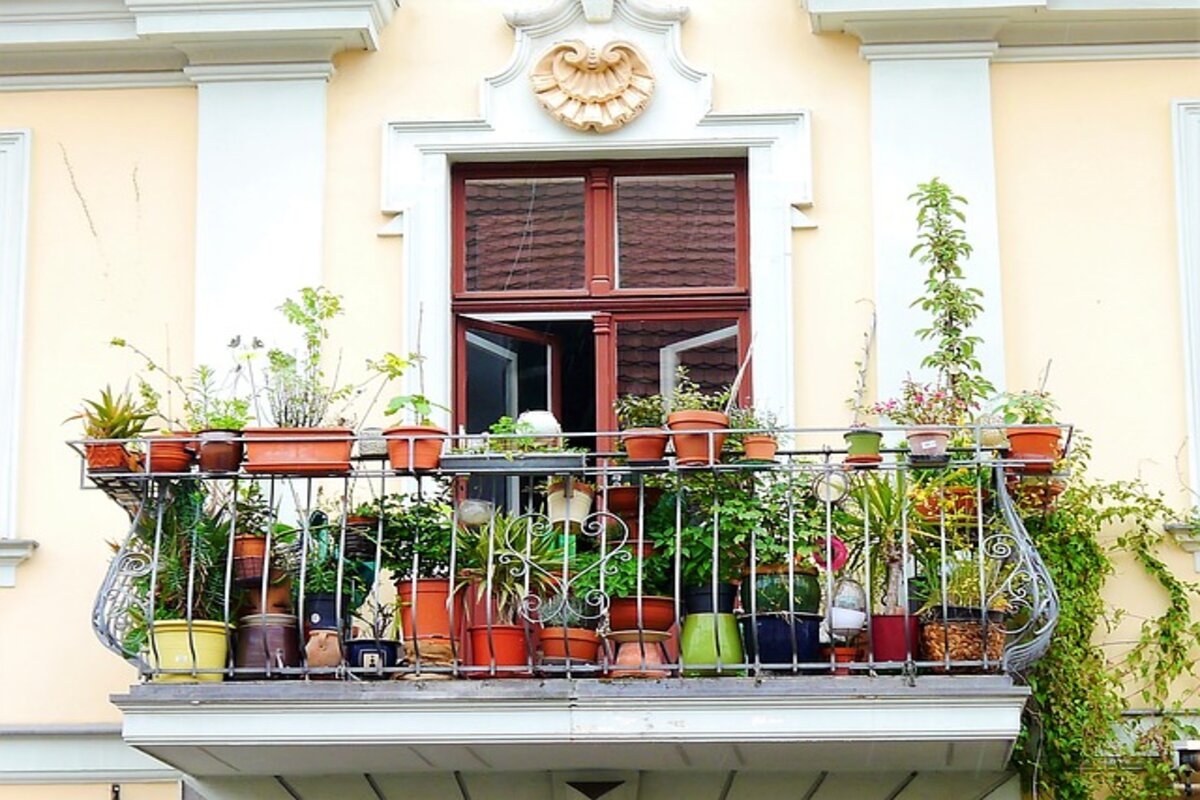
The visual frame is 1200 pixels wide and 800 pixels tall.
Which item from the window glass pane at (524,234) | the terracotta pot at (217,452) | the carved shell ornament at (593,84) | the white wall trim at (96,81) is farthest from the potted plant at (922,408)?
the white wall trim at (96,81)

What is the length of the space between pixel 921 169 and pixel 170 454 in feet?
11.0

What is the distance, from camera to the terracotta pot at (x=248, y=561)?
366 inches

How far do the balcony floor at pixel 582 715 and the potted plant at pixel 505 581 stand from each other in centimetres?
27

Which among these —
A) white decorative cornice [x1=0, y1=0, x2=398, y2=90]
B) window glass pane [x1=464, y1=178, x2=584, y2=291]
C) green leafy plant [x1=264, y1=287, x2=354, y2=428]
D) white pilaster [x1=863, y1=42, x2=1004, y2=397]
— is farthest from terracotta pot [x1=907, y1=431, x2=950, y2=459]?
white decorative cornice [x1=0, y1=0, x2=398, y2=90]

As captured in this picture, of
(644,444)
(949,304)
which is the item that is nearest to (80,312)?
(644,444)

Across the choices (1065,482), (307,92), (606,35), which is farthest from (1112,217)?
(307,92)

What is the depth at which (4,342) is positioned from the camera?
34.4 ft

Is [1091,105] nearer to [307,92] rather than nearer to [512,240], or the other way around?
[512,240]

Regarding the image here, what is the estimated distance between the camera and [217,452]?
30.1ft

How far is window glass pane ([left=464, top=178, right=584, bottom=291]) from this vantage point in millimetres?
10531

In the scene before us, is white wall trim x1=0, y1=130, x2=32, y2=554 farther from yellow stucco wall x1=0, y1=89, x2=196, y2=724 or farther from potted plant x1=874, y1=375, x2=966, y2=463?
potted plant x1=874, y1=375, x2=966, y2=463

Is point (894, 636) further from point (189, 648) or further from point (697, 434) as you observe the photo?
point (189, 648)

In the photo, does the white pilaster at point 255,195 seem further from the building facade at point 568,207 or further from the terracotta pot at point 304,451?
the terracotta pot at point 304,451

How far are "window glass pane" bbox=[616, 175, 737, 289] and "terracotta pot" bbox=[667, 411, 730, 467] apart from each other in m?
1.46
